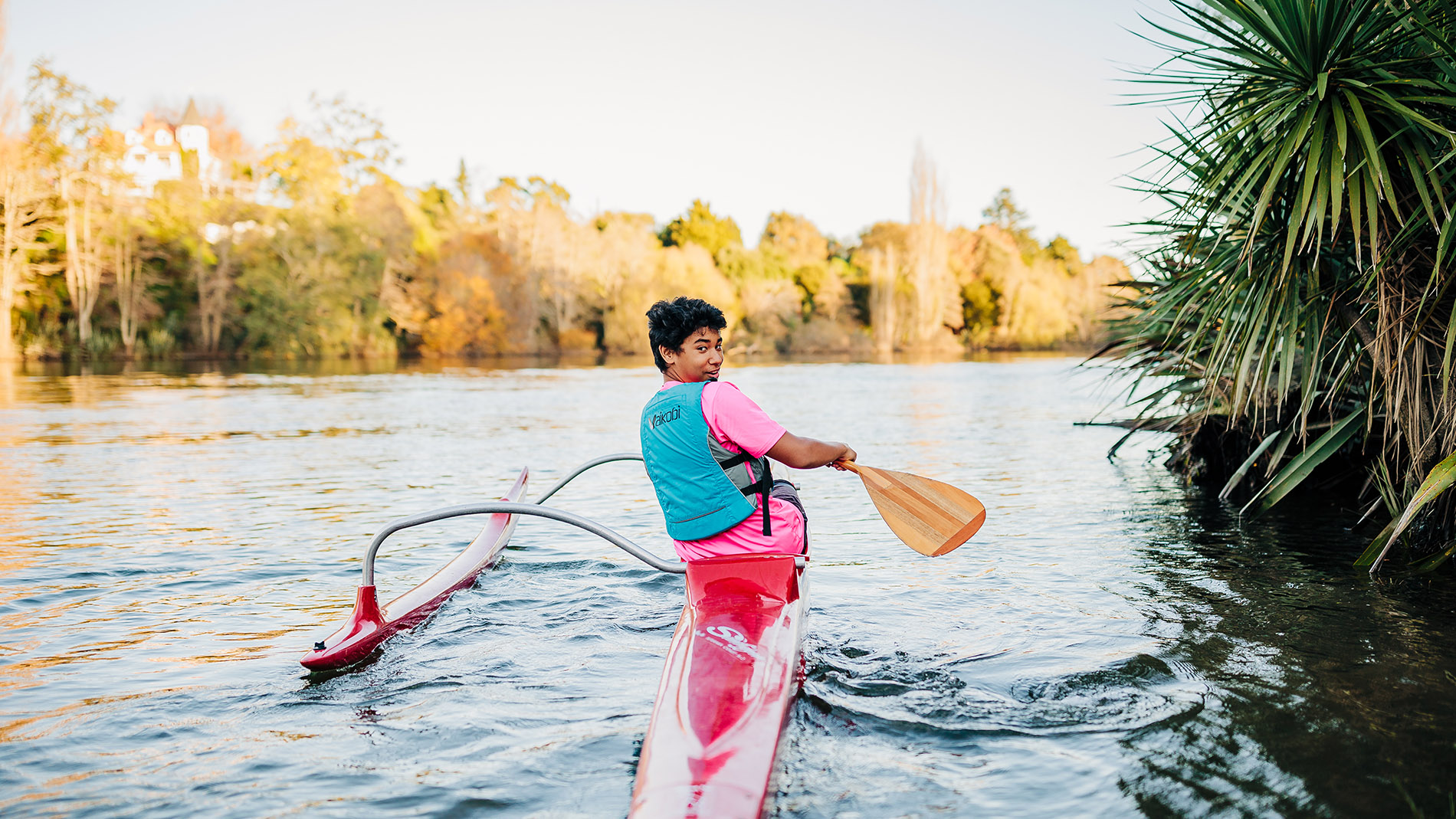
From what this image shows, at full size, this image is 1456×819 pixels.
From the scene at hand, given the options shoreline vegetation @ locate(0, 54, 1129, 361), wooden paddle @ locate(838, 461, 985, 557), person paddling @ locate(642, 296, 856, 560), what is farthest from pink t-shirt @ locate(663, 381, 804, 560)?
shoreline vegetation @ locate(0, 54, 1129, 361)

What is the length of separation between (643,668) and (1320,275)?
195 inches

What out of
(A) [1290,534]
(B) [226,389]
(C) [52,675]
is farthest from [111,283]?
(A) [1290,534]

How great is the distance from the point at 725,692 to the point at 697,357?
1.63 m

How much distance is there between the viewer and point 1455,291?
5.17 metres

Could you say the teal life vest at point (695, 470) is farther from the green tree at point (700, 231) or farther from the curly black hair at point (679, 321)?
the green tree at point (700, 231)

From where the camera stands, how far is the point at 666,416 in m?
4.13

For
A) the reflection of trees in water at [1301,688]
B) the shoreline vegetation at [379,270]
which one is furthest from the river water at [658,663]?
the shoreline vegetation at [379,270]

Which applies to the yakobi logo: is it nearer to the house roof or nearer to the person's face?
the person's face

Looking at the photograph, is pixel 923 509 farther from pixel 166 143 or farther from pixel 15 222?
pixel 166 143

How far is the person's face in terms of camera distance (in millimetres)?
4234

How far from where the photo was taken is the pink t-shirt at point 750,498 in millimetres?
4016

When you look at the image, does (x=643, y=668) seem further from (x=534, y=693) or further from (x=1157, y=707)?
(x=1157, y=707)

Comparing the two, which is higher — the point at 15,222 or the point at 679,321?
the point at 15,222

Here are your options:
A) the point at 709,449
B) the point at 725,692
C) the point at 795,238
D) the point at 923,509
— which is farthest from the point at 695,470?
the point at 795,238
